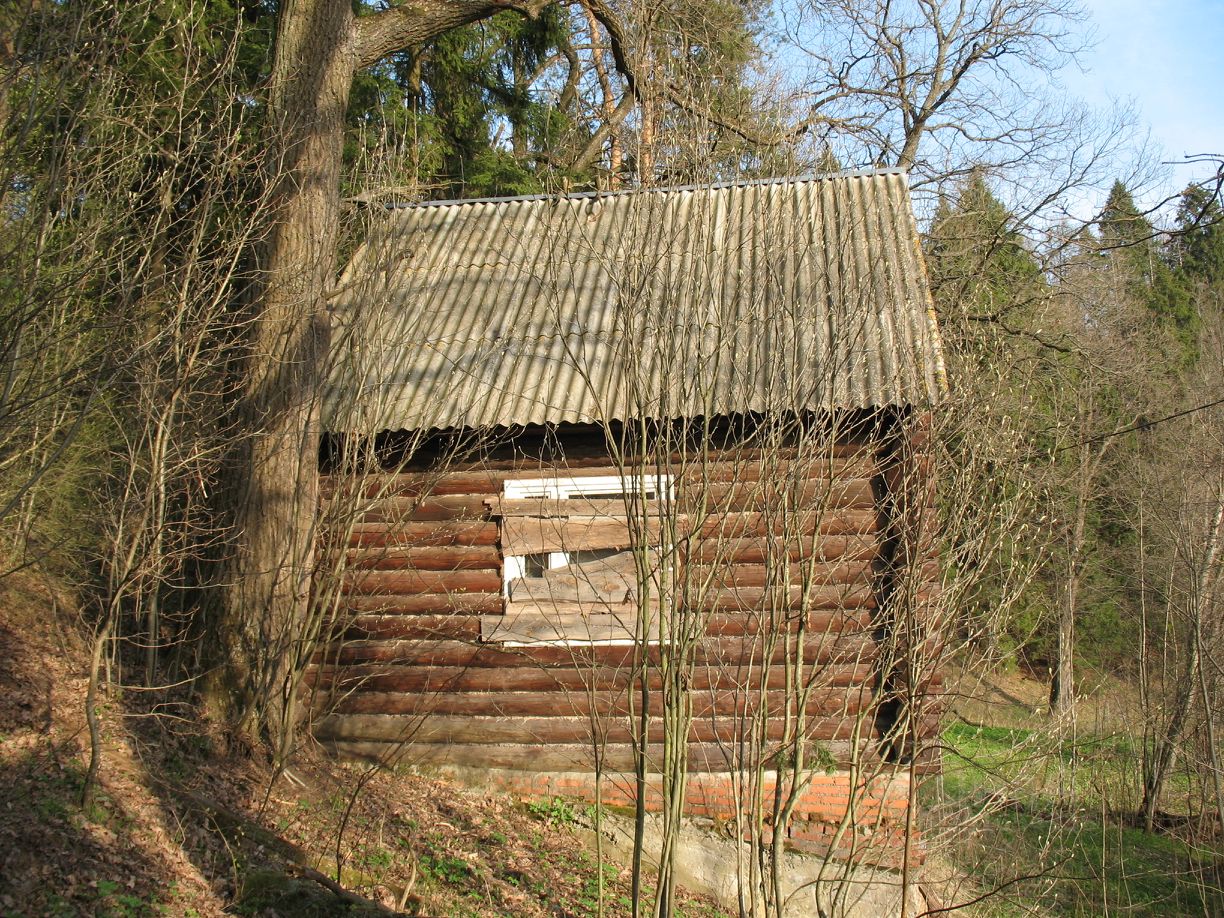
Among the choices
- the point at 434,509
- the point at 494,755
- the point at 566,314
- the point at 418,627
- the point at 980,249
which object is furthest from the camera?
the point at 980,249

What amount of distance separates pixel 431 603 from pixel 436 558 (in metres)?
0.37

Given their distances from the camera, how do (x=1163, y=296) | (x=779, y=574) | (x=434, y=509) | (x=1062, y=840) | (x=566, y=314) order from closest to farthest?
(x=779, y=574) < (x=1062, y=840) < (x=434, y=509) < (x=566, y=314) < (x=1163, y=296)

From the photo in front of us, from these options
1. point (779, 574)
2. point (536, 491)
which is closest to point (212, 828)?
point (536, 491)

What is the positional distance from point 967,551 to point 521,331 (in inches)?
183

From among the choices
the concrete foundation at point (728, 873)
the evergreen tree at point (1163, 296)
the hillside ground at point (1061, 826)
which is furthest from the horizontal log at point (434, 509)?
the evergreen tree at point (1163, 296)

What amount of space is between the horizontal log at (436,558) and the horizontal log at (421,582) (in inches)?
1.7

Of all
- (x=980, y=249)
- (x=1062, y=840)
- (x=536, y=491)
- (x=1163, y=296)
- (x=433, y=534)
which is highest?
(x=1163, y=296)

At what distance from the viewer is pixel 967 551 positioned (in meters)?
5.12

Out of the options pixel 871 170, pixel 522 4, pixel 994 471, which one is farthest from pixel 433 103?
pixel 994 471

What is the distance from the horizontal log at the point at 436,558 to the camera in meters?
7.86

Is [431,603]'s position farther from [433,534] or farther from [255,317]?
[255,317]

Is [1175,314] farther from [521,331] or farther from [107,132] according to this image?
[107,132]

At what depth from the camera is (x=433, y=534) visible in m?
7.86

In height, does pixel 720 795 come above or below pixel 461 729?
below
